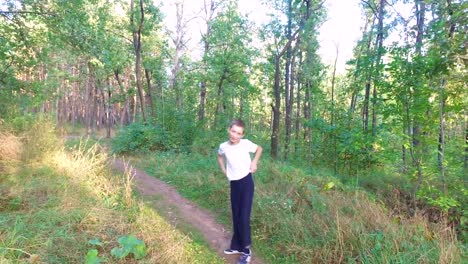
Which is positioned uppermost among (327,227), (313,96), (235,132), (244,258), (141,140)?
(313,96)

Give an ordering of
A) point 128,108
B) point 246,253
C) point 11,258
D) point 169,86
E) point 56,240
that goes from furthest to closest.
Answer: point 128,108 → point 169,86 → point 246,253 → point 56,240 → point 11,258

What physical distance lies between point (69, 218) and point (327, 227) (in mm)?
3538

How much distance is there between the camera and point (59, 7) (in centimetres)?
761

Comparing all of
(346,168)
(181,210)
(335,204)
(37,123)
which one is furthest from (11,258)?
(346,168)

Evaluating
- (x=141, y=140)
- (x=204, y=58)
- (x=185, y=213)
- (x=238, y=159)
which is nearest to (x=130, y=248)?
(x=238, y=159)

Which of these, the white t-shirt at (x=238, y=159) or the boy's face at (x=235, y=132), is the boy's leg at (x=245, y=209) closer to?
the white t-shirt at (x=238, y=159)

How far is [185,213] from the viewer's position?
5652 millimetres

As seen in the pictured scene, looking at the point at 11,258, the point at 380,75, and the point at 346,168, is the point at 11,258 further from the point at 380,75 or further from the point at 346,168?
the point at 346,168

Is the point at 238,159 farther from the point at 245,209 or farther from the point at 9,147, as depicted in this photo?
the point at 9,147

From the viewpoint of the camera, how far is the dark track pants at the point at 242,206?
12.6 feet

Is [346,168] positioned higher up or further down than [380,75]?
further down

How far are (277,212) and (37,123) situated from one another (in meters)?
6.37

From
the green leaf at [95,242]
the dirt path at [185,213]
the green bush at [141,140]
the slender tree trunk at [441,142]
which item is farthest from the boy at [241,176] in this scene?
the green bush at [141,140]

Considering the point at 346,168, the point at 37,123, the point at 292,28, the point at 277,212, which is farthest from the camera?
the point at 292,28
